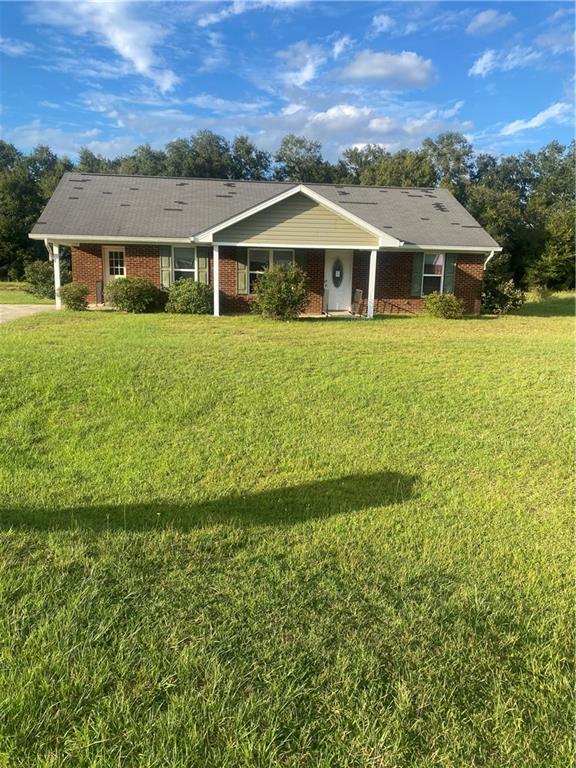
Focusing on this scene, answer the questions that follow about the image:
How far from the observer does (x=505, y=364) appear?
926cm

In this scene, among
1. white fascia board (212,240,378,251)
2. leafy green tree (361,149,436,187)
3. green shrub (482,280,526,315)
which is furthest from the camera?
leafy green tree (361,149,436,187)

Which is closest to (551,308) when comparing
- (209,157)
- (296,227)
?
(296,227)

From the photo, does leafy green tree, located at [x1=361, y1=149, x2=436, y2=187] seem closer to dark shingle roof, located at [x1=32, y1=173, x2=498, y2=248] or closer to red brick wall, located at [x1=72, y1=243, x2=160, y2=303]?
dark shingle roof, located at [x1=32, y1=173, x2=498, y2=248]

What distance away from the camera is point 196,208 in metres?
18.5

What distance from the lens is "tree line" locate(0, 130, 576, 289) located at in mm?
39156

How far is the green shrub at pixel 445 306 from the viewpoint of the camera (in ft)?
54.9

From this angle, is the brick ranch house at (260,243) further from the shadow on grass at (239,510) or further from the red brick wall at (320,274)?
the shadow on grass at (239,510)

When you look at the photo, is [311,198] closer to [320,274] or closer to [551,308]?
[320,274]

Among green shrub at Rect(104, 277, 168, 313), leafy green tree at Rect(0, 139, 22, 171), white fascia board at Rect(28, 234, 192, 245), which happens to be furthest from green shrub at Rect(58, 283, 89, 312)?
leafy green tree at Rect(0, 139, 22, 171)

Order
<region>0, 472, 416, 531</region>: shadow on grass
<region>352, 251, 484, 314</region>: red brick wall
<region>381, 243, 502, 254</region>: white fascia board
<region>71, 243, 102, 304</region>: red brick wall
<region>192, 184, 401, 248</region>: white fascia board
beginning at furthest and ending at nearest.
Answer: <region>352, 251, 484, 314</region>: red brick wall
<region>381, 243, 502, 254</region>: white fascia board
<region>71, 243, 102, 304</region>: red brick wall
<region>192, 184, 401, 248</region>: white fascia board
<region>0, 472, 416, 531</region>: shadow on grass

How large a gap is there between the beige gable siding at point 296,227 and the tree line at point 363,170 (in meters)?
23.5

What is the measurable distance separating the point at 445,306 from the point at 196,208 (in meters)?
9.00

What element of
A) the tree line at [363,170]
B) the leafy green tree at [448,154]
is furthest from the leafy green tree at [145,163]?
the leafy green tree at [448,154]

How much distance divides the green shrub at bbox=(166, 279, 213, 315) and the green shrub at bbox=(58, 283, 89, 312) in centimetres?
240
